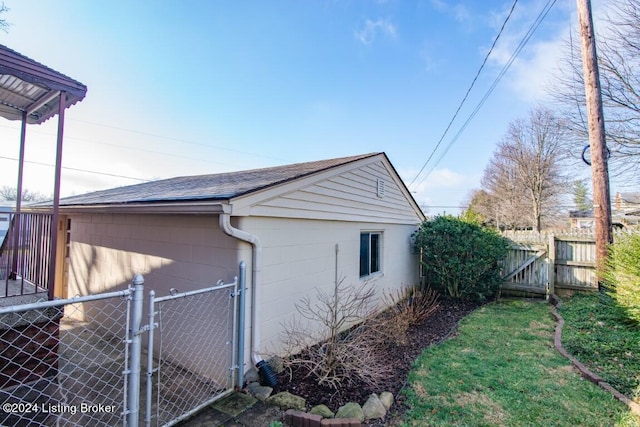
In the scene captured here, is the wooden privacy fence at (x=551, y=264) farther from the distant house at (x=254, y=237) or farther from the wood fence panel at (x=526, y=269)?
the distant house at (x=254, y=237)

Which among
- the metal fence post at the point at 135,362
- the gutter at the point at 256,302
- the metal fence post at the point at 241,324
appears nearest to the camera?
the metal fence post at the point at 135,362

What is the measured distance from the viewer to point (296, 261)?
16.1 feet

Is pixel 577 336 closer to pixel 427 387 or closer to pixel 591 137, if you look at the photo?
pixel 427 387

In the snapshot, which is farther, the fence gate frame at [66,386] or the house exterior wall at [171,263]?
the house exterior wall at [171,263]

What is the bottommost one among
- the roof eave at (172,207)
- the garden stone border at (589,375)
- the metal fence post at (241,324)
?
the garden stone border at (589,375)

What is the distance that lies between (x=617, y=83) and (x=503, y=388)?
11451mm

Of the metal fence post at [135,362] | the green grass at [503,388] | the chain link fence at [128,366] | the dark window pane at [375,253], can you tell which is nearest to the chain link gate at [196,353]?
the chain link fence at [128,366]

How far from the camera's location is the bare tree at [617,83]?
8.99m

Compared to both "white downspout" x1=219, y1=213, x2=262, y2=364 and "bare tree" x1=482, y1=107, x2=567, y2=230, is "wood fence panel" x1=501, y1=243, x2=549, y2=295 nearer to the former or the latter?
"white downspout" x1=219, y1=213, x2=262, y2=364

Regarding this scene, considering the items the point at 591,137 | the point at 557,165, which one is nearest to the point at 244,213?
the point at 591,137

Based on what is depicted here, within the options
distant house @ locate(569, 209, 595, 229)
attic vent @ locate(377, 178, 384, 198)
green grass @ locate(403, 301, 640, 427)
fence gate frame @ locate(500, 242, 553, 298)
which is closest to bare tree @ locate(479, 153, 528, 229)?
distant house @ locate(569, 209, 595, 229)

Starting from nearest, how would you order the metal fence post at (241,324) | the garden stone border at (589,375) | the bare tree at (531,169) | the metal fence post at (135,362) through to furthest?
the metal fence post at (135,362), the garden stone border at (589,375), the metal fence post at (241,324), the bare tree at (531,169)

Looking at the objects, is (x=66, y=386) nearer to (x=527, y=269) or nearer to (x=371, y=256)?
(x=371, y=256)

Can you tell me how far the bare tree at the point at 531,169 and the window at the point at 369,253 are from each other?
23.2 meters
